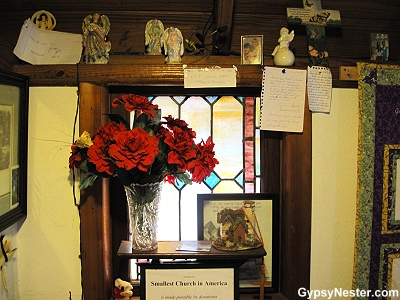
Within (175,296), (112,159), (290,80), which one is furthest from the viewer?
(290,80)

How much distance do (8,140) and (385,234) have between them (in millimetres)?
1249

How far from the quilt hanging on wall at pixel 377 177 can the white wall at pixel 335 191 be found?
0.06m

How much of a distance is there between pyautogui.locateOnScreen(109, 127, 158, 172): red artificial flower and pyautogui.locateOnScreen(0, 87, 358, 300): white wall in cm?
34

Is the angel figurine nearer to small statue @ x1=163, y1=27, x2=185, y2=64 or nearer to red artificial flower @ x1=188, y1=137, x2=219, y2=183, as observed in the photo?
small statue @ x1=163, y1=27, x2=185, y2=64

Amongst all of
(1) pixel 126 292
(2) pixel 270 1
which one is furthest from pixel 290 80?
(1) pixel 126 292

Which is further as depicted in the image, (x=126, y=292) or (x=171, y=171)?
(x=126, y=292)

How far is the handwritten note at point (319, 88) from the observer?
4.32 ft

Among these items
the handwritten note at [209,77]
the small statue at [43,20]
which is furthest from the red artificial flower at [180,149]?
the small statue at [43,20]

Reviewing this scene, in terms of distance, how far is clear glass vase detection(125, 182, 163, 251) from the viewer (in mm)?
1159

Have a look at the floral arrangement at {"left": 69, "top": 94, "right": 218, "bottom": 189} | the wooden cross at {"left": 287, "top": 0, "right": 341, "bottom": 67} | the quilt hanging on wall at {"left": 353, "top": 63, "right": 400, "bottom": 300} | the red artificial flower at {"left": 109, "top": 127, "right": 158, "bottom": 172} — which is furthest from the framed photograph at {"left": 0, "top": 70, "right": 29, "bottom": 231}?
the quilt hanging on wall at {"left": 353, "top": 63, "right": 400, "bottom": 300}

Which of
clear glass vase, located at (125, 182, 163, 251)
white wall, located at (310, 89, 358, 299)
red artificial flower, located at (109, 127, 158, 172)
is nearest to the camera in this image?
red artificial flower, located at (109, 127, 158, 172)

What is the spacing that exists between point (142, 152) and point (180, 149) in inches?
4.7

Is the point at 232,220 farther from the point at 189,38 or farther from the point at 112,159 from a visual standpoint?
the point at 189,38

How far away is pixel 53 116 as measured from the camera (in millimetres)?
1305
